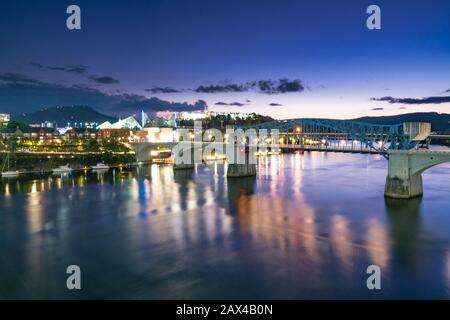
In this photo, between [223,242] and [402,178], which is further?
[402,178]

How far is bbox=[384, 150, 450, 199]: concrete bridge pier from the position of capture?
2823cm

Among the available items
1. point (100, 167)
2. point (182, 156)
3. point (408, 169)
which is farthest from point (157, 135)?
point (408, 169)

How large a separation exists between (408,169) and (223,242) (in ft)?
56.5

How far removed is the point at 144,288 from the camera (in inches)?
595

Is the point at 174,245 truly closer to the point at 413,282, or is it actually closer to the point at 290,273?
the point at 290,273

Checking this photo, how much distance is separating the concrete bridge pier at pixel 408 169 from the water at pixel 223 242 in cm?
95

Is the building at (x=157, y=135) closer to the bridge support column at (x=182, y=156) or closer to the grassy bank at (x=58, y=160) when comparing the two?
the grassy bank at (x=58, y=160)

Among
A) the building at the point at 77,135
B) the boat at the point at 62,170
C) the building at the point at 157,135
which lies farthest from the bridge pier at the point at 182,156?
the building at the point at 77,135

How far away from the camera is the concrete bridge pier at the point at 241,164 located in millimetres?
48062

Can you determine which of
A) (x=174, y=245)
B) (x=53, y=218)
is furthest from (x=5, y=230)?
(x=174, y=245)

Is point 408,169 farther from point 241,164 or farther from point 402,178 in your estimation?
point 241,164

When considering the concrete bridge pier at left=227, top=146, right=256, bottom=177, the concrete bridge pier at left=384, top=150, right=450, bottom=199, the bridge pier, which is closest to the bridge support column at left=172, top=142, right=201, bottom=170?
the bridge pier

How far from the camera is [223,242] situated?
21.5 metres
